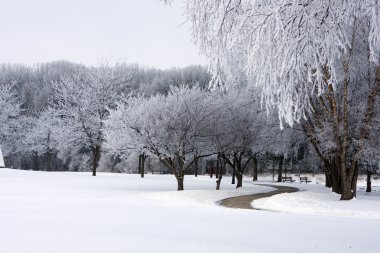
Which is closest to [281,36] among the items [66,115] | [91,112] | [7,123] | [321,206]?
[321,206]

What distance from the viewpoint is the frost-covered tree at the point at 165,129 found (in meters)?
24.6

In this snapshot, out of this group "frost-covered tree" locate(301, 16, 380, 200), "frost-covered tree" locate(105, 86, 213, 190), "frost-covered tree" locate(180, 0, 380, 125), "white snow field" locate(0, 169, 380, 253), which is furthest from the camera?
"frost-covered tree" locate(105, 86, 213, 190)

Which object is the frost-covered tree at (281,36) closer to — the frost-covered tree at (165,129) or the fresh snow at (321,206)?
the fresh snow at (321,206)

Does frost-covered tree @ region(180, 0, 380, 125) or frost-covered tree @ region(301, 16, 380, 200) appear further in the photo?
frost-covered tree @ region(301, 16, 380, 200)

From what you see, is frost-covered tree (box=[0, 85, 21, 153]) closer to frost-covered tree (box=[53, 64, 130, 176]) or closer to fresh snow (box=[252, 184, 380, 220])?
frost-covered tree (box=[53, 64, 130, 176])

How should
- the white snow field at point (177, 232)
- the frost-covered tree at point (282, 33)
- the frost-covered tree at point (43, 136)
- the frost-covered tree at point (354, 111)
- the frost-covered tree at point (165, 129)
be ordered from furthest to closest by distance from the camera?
the frost-covered tree at point (43, 136) → the frost-covered tree at point (165, 129) → the frost-covered tree at point (354, 111) → the white snow field at point (177, 232) → the frost-covered tree at point (282, 33)

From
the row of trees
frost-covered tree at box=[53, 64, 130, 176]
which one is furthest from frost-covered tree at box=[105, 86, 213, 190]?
frost-covered tree at box=[53, 64, 130, 176]

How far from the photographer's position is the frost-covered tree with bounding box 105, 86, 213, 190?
24609mm

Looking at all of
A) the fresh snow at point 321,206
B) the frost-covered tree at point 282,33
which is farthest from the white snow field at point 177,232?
the frost-covered tree at point 282,33

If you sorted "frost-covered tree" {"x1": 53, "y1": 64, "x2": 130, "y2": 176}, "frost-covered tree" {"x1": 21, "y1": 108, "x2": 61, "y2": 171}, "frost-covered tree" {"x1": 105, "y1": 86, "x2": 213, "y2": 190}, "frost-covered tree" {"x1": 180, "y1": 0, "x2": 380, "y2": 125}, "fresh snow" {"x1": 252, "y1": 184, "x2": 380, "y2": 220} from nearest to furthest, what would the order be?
"frost-covered tree" {"x1": 180, "y1": 0, "x2": 380, "y2": 125}
"fresh snow" {"x1": 252, "y1": 184, "x2": 380, "y2": 220}
"frost-covered tree" {"x1": 105, "y1": 86, "x2": 213, "y2": 190}
"frost-covered tree" {"x1": 53, "y1": 64, "x2": 130, "y2": 176}
"frost-covered tree" {"x1": 21, "y1": 108, "x2": 61, "y2": 171}

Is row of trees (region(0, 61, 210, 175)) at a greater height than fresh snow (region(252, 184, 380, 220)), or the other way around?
row of trees (region(0, 61, 210, 175))

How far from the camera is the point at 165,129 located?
2486 centimetres

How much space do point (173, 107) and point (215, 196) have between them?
672 centimetres

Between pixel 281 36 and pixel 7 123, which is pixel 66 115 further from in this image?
pixel 281 36
